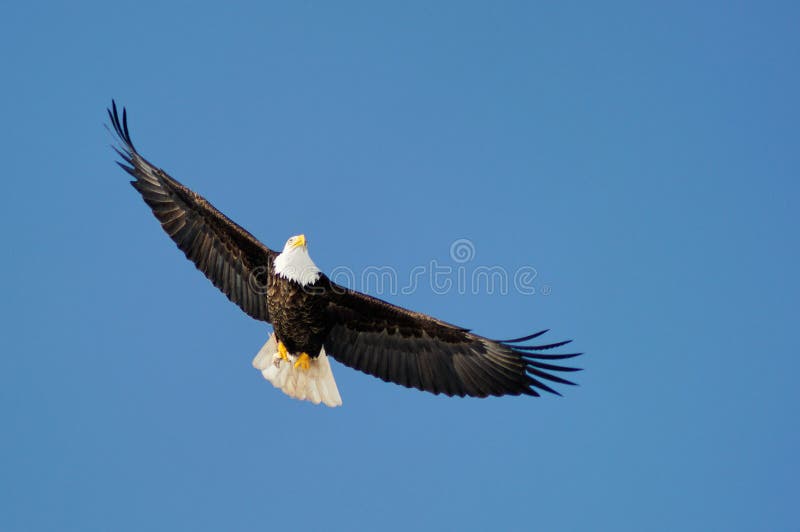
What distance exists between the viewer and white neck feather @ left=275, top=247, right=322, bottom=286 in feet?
26.6

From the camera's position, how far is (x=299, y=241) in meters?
8.23

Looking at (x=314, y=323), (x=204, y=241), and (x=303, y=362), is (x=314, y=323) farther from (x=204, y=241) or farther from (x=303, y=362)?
(x=204, y=241)

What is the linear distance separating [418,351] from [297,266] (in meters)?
1.41

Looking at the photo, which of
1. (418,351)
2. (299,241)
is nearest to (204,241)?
(299,241)

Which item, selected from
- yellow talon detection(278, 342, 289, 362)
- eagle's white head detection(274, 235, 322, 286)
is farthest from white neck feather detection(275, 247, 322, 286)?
yellow talon detection(278, 342, 289, 362)

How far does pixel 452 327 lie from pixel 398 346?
608mm

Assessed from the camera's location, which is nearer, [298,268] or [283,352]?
[298,268]

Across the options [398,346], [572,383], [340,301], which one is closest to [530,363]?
[572,383]

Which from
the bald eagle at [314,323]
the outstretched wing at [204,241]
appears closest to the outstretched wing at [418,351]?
the bald eagle at [314,323]

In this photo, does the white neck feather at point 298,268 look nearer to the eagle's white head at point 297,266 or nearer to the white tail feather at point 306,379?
the eagle's white head at point 297,266

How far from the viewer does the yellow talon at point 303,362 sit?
877cm

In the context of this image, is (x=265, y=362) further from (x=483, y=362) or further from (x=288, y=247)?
(x=483, y=362)

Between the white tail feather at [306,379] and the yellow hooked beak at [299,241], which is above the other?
the yellow hooked beak at [299,241]

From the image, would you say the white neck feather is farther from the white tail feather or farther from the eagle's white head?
the white tail feather
